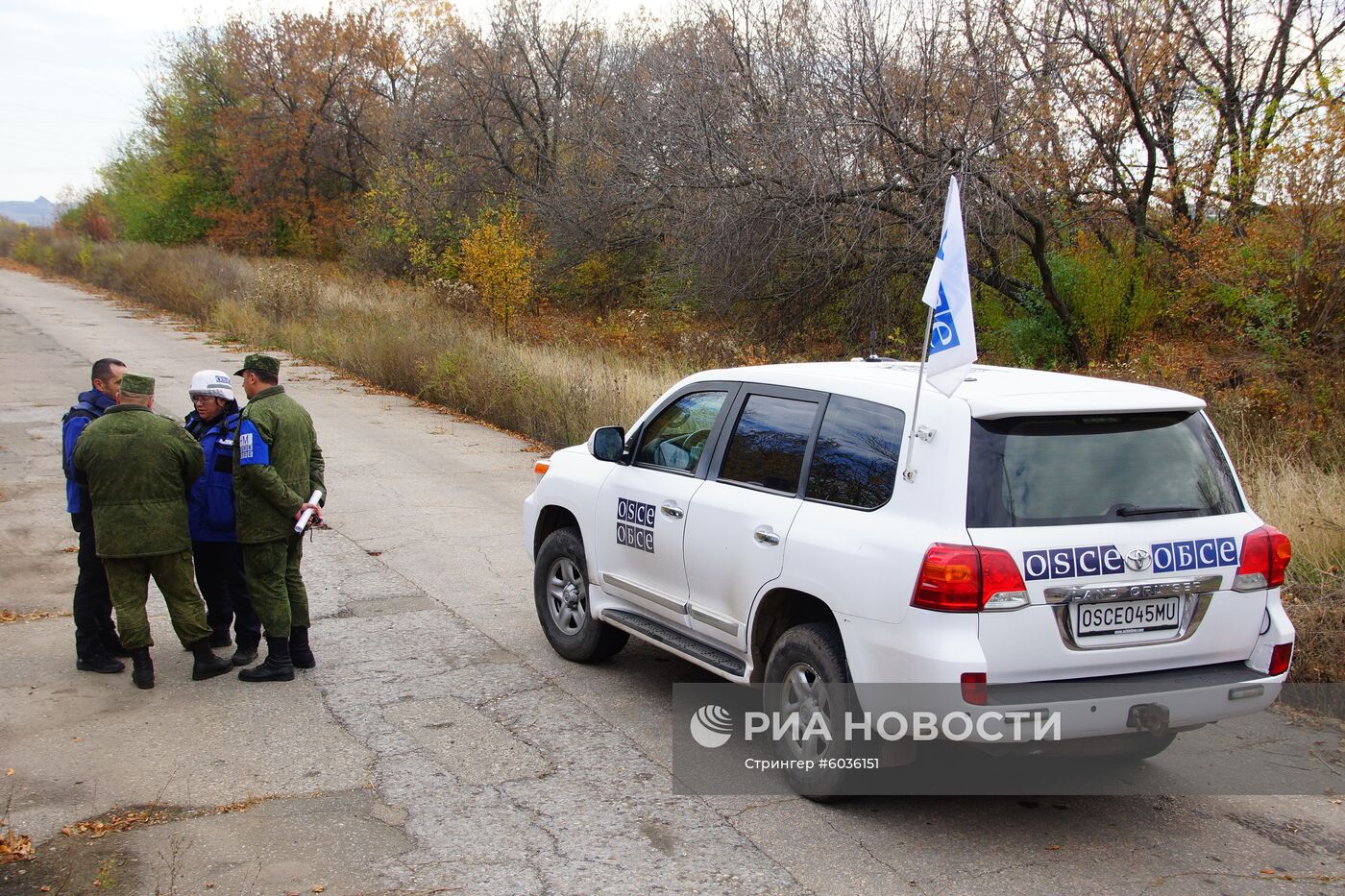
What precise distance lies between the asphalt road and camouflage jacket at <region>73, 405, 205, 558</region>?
32.5 inches

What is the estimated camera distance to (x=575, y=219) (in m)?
27.0

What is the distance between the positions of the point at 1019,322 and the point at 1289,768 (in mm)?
11858

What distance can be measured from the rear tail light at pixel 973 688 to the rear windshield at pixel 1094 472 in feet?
1.75

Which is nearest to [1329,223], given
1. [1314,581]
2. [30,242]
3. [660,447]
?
[1314,581]

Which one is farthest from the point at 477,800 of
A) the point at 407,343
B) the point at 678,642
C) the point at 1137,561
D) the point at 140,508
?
the point at 407,343

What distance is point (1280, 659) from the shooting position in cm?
456

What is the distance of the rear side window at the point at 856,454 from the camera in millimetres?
4543

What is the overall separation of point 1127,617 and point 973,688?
693 mm

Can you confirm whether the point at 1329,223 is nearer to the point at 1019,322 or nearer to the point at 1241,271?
the point at 1241,271

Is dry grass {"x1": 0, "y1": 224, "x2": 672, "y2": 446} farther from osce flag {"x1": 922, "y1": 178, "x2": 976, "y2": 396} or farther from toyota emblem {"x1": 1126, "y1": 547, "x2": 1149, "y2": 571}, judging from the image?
toyota emblem {"x1": 1126, "y1": 547, "x2": 1149, "y2": 571}

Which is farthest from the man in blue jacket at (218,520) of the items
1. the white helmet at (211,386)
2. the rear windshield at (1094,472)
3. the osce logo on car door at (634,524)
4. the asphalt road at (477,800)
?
the rear windshield at (1094,472)

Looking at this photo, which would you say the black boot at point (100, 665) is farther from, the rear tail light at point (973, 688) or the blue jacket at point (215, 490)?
the rear tail light at point (973, 688)

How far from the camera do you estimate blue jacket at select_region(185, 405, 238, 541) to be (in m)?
6.26

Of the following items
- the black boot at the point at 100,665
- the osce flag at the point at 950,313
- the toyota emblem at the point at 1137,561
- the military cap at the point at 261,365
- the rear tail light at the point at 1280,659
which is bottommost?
the black boot at the point at 100,665
